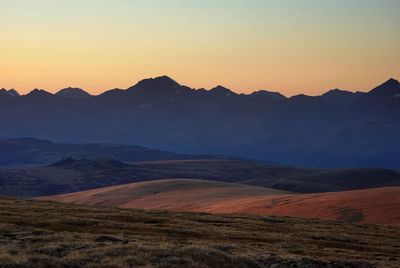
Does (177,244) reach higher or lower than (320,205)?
higher

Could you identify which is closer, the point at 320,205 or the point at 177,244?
the point at 177,244

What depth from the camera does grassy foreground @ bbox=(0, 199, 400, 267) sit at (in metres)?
34.5

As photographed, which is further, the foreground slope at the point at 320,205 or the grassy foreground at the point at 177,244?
the foreground slope at the point at 320,205

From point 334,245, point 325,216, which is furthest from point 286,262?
point 325,216

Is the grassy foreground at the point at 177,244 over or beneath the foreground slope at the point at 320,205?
over

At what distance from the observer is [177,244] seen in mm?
43812

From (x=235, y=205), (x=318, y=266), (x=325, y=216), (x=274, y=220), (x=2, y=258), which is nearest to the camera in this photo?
(x=2, y=258)

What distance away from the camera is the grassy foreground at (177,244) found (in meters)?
34.5

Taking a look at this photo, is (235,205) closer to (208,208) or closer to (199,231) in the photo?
(208,208)

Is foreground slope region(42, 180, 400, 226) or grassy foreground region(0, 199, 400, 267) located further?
foreground slope region(42, 180, 400, 226)

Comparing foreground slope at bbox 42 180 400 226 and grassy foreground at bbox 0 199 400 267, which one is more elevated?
grassy foreground at bbox 0 199 400 267

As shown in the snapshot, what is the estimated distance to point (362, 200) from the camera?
440 feet

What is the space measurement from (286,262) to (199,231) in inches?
937

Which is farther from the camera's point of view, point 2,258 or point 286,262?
point 286,262
